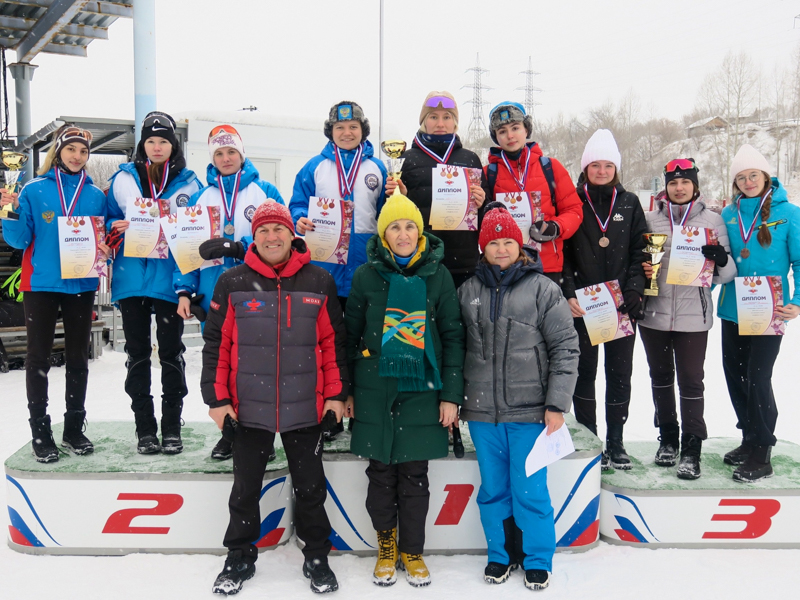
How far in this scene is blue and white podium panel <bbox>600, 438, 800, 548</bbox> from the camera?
11.7ft

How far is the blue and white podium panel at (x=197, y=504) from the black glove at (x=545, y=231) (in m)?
1.22

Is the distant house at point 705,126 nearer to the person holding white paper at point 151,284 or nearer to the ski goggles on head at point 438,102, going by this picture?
the ski goggles on head at point 438,102

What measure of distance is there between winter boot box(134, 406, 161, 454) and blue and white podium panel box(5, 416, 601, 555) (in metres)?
0.18

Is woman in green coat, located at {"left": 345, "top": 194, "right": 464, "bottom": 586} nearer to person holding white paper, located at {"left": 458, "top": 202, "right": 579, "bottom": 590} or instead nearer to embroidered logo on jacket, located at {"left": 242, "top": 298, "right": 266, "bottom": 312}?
person holding white paper, located at {"left": 458, "top": 202, "right": 579, "bottom": 590}

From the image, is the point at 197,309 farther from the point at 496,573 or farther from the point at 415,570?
the point at 496,573

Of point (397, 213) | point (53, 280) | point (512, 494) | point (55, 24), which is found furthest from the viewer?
point (55, 24)

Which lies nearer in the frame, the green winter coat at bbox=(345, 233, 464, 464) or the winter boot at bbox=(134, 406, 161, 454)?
the green winter coat at bbox=(345, 233, 464, 464)

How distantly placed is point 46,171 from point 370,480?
2.63m

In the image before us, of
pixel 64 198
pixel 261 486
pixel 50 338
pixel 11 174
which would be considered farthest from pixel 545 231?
pixel 11 174

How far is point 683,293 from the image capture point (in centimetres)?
371

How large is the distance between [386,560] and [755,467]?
2308 mm

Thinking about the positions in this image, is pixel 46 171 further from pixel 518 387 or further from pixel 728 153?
pixel 728 153

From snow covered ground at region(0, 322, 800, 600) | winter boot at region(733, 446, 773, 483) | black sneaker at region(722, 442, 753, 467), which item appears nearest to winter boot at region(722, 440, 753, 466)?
black sneaker at region(722, 442, 753, 467)

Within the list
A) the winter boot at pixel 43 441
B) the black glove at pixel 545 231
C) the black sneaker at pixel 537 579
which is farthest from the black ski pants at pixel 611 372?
the winter boot at pixel 43 441
